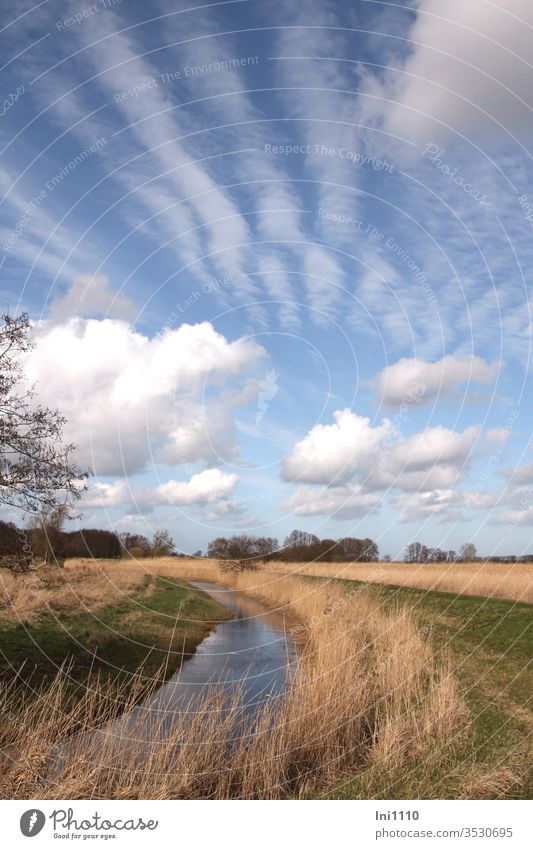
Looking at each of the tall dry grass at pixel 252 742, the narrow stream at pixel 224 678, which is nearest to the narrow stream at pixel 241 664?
the narrow stream at pixel 224 678

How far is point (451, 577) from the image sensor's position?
45.3 metres

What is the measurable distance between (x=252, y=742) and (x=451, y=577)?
34461mm

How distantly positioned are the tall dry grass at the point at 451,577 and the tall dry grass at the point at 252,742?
20463 mm

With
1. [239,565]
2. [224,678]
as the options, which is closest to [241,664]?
[224,678]

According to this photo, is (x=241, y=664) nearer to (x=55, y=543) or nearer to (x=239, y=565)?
(x=55, y=543)

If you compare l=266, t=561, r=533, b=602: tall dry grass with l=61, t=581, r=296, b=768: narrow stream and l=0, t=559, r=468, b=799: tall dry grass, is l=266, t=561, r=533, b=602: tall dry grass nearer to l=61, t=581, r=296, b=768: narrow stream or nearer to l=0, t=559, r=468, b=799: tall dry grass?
l=61, t=581, r=296, b=768: narrow stream

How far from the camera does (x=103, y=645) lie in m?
24.9

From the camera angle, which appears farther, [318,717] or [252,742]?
[318,717]

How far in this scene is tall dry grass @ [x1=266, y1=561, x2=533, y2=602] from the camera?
3694 cm

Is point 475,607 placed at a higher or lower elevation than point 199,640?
higher

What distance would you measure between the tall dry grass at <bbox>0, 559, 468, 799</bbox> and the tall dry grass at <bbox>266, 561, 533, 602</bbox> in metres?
20.5
